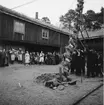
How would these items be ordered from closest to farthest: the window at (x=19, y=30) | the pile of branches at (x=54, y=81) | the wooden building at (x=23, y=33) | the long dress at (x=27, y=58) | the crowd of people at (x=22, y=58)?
the pile of branches at (x=54, y=81) → the crowd of people at (x=22, y=58) → the wooden building at (x=23, y=33) → the long dress at (x=27, y=58) → the window at (x=19, y=30)

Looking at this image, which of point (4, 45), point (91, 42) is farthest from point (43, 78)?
point (91, 42)

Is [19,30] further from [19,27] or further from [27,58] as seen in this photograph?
[27,58]

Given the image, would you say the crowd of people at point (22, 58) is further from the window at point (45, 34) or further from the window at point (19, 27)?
the window at point (45, 34)

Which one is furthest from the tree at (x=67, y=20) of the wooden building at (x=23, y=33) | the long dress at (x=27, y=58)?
the long dress at (x=27, y=58)

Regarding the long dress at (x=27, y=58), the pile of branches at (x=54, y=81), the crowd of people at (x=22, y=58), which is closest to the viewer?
the pile of branches at (x=54, y=81)

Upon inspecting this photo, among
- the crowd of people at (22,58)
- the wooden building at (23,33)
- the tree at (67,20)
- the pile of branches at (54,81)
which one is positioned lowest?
the pile of branches at (54,81)

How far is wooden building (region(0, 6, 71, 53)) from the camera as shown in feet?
39.6

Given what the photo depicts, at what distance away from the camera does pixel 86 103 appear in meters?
3.77

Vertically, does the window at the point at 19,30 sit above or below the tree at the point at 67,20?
below

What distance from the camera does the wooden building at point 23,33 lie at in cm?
1206

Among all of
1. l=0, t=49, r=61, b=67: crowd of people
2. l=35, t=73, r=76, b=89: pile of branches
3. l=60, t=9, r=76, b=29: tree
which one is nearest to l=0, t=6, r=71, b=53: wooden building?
l=0, t=49, r=61, b=67: crowd of people

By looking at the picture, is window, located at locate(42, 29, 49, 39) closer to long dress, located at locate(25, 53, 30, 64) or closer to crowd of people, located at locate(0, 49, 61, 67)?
crowd of people, located at locate(0, 49, 61, 67)

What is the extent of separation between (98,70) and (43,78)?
404 centimetres

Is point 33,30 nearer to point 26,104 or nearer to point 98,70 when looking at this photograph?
point 98,70
